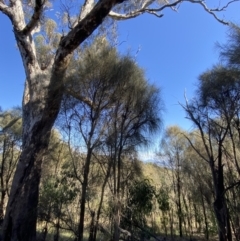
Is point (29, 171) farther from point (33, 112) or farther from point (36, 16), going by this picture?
point (36, 16)

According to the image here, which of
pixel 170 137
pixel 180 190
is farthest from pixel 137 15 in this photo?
pixel 180 190

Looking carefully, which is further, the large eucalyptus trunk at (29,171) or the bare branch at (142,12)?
the bare branch at (142,12)

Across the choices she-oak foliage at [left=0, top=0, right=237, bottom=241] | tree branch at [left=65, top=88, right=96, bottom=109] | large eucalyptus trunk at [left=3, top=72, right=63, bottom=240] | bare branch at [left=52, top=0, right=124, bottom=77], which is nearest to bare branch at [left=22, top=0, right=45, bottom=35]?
she-oak foliage at [left=0, top=0, right=237, bottom=241]

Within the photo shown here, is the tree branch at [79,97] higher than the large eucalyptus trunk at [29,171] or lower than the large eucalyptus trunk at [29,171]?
higher

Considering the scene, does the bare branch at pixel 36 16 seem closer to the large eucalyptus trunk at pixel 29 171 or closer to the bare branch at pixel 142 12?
the large eucalyptus trunk at pixel 29 171

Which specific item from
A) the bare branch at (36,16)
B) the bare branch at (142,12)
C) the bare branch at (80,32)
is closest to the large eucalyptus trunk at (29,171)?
the bare branch at (80,32)

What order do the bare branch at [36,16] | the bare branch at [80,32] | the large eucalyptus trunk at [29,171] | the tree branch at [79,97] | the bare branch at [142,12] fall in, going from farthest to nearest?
the bare branch at [142,12] < the bare branch at [36,16] < the bare branch at [80,32] < the tree branch at [79,97] < the large eucalyptus trunk at [29,171]

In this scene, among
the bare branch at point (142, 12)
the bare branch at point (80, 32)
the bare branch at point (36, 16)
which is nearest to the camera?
the bare branch at point (80, 32)

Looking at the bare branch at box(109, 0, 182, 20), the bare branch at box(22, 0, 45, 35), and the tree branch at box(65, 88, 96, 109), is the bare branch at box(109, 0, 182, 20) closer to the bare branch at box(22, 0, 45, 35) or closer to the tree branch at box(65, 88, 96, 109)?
the bare branch at box(22, 0, 45, 35)

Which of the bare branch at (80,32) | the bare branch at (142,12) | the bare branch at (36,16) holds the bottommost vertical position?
the bare branch at (80,32)

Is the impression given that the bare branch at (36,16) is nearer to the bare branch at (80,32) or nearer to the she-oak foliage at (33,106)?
the she-oak foliage at (33,106)

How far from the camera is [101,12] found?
15.1ft

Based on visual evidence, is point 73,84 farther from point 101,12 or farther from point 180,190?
point 180,190

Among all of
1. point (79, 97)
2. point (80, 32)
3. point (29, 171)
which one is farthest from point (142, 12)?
point (29, 171)
